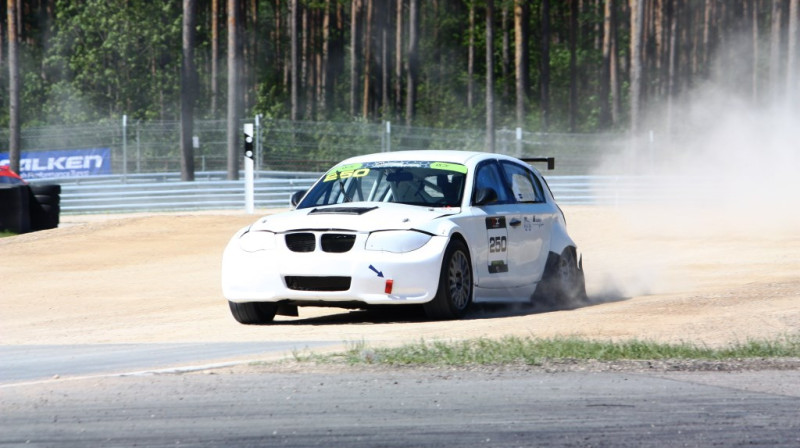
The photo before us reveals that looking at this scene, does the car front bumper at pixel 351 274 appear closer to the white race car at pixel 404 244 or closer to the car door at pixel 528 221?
the white race car at pixel 404 244

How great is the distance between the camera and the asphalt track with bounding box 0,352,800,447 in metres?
5.51

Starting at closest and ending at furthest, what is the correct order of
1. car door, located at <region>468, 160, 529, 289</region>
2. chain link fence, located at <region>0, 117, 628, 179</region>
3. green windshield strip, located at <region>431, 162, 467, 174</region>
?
car door, located at <region>468, 160, 529, 289</region>, green windshield strip, located at <region>431, 162, 467, 174</region>, chain link fence, located at <region>0, 117, 628, 179</region>

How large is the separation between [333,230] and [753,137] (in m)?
34.6

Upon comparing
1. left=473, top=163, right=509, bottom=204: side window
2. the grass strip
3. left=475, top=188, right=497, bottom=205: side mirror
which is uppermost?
left=473, top=163, right=509, bottom=204: side window

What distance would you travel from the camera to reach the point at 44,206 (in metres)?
24.5

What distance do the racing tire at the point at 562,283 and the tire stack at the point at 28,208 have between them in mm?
13522

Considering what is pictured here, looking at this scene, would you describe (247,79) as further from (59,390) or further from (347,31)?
(59,390)

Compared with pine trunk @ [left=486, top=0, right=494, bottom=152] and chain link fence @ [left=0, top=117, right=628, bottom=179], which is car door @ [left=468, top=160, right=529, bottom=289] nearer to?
chain link fence @ [left=0, top=117, right=628, bottom=179]

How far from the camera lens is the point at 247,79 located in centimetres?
8769

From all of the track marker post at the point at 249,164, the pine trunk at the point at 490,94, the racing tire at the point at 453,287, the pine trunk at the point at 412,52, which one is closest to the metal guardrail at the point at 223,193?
the pine trunk at the point at 490,94

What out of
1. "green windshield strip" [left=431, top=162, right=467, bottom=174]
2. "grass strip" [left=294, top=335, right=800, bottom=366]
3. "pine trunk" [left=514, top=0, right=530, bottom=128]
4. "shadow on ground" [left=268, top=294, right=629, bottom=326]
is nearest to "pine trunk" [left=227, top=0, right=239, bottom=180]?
"pine trunk" [left=514, top=0, right=530, bottom=128]

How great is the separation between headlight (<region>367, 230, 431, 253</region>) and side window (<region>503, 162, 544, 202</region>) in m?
2.14

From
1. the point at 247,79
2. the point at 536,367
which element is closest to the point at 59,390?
the point at 536,367

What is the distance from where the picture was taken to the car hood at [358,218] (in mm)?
10211
